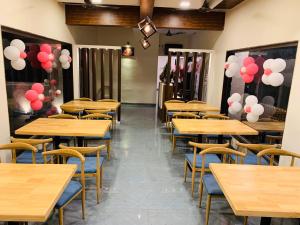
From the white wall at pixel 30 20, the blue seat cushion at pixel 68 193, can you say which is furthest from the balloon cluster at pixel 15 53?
the blue seat cushion at pixel 68 193

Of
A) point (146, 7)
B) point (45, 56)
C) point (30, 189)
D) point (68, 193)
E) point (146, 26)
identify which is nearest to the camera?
point (30, 189)

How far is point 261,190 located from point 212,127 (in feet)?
6.24

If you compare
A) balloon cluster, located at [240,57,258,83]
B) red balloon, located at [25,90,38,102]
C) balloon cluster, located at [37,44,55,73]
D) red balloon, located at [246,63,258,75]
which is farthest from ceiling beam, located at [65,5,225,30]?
red balloon, located at [25,90,38,102]

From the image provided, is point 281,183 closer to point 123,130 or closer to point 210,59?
point 123,130

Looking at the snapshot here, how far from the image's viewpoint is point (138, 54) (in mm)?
9102

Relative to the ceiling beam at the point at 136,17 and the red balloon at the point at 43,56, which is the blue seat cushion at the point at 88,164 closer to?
the red balloon at the point at 43,56

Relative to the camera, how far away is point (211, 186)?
242cm

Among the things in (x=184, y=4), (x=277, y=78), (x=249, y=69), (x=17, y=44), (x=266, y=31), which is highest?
(x=184, y=4)

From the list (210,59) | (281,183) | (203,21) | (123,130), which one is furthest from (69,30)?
(281,183)

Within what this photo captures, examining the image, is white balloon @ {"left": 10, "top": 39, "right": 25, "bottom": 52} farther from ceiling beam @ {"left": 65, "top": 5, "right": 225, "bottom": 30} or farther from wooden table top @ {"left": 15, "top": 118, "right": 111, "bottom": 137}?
ceiling beam @ {"left": 65, "top": 5, "right": 225, "bottom": 30}

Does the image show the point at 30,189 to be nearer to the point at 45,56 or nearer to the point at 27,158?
the point at 27,158

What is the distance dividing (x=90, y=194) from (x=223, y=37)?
458 centimetres

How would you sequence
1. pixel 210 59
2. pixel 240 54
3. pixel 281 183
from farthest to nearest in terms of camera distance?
pixel 210 59, pixel 240 54, pixel 281 183

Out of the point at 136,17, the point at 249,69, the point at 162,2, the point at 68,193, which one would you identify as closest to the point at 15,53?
the point at 68,193
